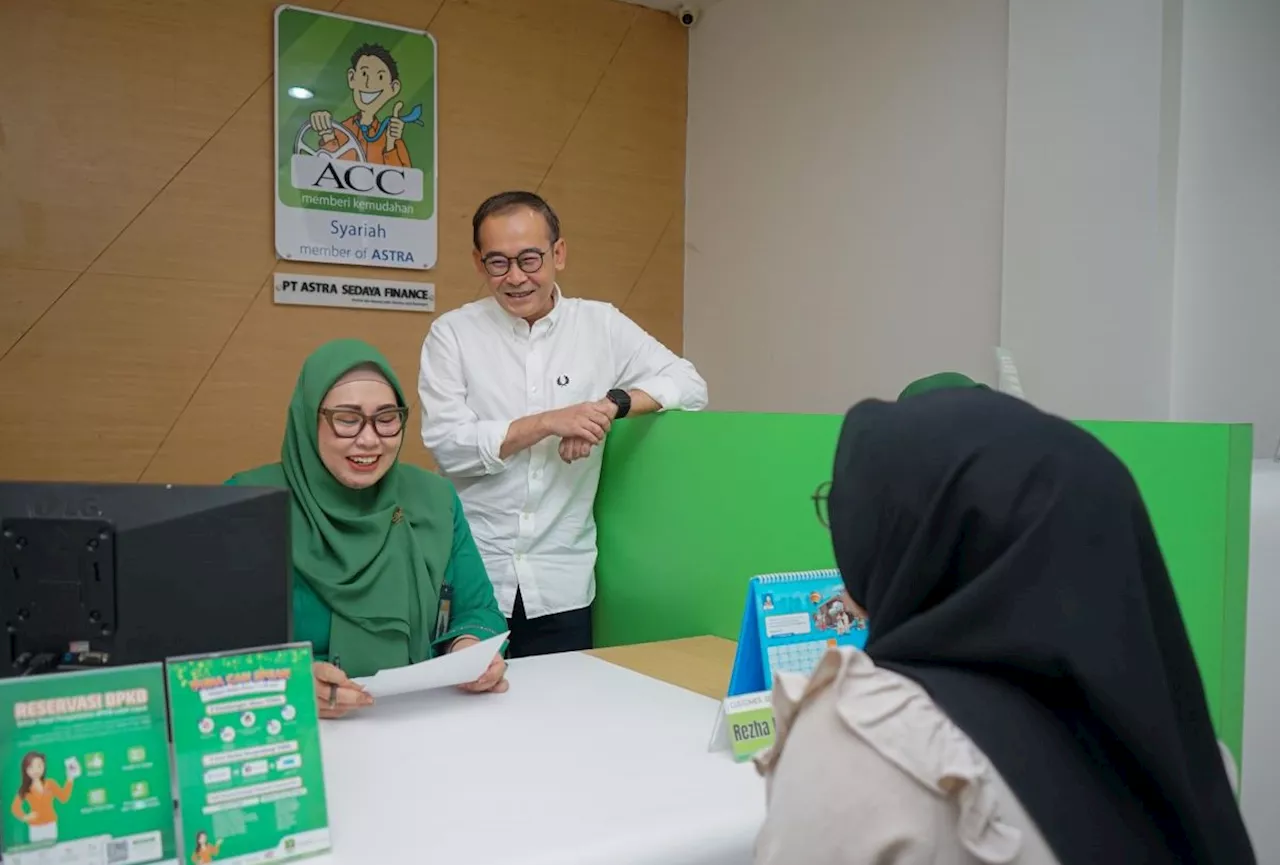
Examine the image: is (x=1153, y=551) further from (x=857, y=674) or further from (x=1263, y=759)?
(x=1263, y=759)

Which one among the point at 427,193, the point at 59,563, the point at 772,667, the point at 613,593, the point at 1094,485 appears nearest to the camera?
the point at 1094,485

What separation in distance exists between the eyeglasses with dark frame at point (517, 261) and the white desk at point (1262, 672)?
1524mm

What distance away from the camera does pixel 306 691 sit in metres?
1.20

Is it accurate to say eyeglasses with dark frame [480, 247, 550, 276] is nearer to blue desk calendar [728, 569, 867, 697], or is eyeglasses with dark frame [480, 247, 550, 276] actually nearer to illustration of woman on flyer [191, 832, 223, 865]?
blue desk calendar [728, 569, 867, 697]

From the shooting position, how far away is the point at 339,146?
3.56 m

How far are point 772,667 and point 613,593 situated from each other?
39.9 inches

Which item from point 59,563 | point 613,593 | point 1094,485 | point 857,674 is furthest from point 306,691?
point 613,593

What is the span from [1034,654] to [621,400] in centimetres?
163

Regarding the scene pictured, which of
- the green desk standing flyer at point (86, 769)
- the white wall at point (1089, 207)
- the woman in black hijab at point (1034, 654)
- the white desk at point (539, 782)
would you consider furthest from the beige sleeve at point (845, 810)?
the white wall at point (1089, 207)

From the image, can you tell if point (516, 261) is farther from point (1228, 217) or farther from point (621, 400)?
point (1228, 217)

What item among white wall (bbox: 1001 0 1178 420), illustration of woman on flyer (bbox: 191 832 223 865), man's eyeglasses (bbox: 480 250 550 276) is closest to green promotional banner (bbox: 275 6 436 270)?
man's eyeglasses (bbox: 480 250 550 276)

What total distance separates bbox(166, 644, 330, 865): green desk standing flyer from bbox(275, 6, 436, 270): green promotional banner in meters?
2.60

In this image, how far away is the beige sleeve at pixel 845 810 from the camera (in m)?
0.76

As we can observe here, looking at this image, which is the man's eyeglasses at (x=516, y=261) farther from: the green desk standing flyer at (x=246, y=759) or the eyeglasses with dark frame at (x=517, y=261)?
the green desk standing flyer at (x=246, y=759)
